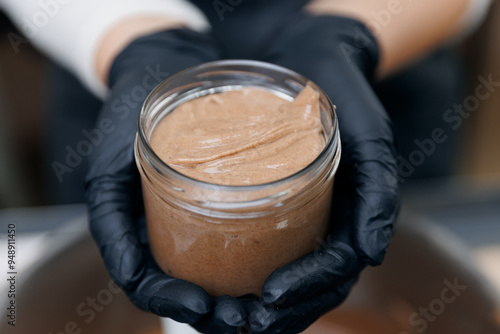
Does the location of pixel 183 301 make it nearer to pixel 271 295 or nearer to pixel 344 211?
pixel 271 295

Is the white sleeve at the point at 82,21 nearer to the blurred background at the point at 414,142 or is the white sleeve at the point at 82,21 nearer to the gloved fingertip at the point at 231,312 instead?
the blurred background at the point at 414,142

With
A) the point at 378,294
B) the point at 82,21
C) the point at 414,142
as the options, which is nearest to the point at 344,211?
the point at 378,294

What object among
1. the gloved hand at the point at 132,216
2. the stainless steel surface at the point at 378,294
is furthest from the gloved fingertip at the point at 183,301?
the stainless steel surface at the point at 378,294

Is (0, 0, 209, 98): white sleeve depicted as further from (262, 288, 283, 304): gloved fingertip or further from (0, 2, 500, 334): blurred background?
(262, 288, 283, 304): gloved fingertip

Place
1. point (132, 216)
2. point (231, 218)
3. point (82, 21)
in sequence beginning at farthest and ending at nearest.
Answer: point (82, 21) → point (132, 216) → point (231, 218)

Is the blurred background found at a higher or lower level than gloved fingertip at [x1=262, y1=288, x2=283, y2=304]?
lower

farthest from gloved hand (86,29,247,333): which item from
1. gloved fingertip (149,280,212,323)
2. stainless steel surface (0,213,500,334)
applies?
stainless steel surface (0,213,500,334)
